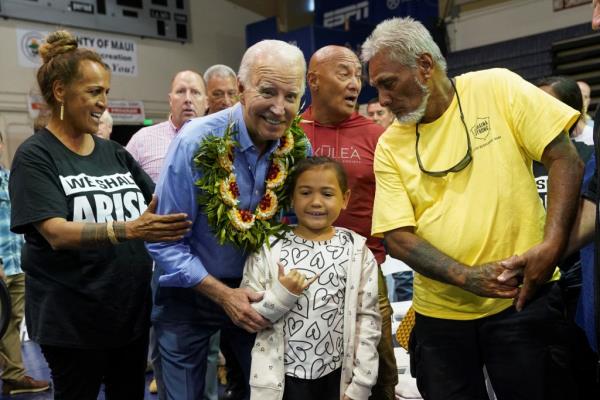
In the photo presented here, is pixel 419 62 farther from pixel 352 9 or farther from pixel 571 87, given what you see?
pixel 352 9

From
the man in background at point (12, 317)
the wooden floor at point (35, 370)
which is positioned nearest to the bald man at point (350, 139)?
the wooden floor at point (35, 370)

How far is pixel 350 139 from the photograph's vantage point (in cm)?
284

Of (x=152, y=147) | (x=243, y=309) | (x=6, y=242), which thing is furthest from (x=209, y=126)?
(x=6, y=242)

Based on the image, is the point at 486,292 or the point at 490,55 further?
the point at 490,55

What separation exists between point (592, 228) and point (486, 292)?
36 centimetres

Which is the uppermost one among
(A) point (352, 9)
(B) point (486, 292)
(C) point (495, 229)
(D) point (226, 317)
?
(A) point (352, 9)

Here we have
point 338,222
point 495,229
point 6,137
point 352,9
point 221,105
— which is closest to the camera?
point 495,229

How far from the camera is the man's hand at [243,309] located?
2006mm

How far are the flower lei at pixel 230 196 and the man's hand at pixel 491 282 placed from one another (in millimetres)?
771

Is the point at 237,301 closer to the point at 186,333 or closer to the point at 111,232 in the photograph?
the point at 186,333

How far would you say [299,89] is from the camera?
6.76 feet

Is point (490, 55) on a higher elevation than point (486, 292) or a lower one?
higher

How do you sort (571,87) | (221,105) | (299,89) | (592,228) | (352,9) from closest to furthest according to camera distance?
1. (592,228)
2. (299,89)
3. (571,87)
4. (221,105)
5. (352,9)

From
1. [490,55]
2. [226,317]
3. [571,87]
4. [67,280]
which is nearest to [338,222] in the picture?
[226,317]
